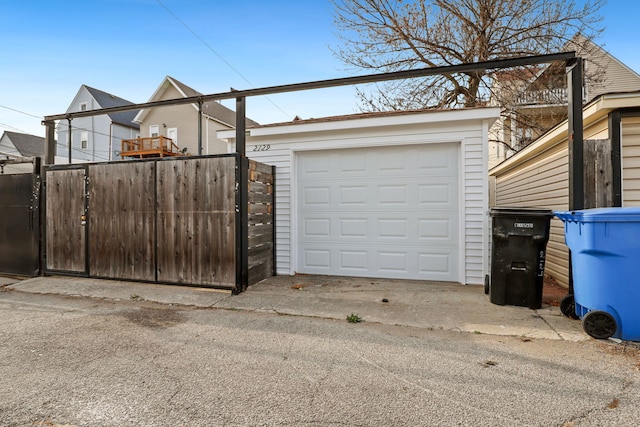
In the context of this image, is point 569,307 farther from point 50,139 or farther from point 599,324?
point 50,139

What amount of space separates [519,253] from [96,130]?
24.5 metres

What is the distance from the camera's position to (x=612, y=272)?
302cm

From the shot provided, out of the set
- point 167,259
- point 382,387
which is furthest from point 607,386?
point 167,259

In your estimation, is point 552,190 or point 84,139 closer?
point 552,190

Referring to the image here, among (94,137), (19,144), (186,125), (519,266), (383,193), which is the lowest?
(519,266)

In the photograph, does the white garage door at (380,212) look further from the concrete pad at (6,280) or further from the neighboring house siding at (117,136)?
the neighboring house siding at (117,136)

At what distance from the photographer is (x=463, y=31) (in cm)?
1079

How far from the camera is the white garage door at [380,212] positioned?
562 centimetres

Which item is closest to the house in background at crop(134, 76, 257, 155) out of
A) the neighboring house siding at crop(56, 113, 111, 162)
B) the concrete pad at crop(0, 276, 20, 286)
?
the neighboring house siding at crop(56, 113, 111, 162)

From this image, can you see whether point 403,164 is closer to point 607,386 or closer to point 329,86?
point 329,86

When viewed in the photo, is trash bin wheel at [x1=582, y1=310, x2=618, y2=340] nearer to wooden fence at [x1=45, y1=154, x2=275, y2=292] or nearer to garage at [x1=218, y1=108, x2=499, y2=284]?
garage at [x1=218, y1=108, x2=499, y2=284]

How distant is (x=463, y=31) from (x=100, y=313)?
12166mm

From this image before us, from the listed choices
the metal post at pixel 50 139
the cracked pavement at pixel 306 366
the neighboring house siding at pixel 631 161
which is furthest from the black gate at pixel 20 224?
the neighboring house siding at pixel 631 161

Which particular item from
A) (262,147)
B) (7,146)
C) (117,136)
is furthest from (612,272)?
(7,146)
